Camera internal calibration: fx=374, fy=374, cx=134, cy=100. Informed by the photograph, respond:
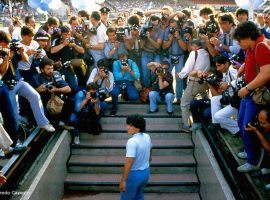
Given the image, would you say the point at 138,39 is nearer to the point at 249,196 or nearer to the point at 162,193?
the point at 162,193

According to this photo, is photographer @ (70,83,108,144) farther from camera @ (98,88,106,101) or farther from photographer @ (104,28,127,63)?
photographer @ (104,28,127,63)

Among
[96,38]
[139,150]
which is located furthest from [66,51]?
[139,150]

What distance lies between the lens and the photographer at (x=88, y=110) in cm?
620

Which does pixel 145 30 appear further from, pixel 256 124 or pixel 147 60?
pixel 256 124

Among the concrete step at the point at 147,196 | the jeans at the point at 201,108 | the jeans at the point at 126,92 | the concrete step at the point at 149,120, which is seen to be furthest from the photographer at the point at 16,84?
the jeans at the point at 201,108

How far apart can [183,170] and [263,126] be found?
2.49 metres

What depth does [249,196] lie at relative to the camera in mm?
4211

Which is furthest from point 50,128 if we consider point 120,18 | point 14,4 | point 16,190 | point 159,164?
point 14,4

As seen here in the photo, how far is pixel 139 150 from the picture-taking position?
450cm

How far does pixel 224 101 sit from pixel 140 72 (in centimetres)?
250

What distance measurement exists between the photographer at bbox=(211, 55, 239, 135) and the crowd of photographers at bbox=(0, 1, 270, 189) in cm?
1

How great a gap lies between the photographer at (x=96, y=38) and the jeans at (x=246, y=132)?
11.8 ft

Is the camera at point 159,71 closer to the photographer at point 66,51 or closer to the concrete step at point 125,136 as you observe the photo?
the concrete step at point 125,136

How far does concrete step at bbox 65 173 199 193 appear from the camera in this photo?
19.9ft
